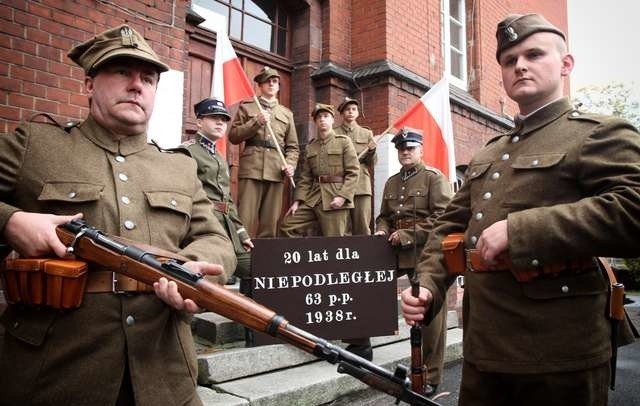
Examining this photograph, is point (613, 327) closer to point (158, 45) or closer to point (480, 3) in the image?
point (158, 45)

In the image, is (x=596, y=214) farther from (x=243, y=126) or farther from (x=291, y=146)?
(x=291, y=146)

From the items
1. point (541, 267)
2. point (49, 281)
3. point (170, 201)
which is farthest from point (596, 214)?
point (49, 281)

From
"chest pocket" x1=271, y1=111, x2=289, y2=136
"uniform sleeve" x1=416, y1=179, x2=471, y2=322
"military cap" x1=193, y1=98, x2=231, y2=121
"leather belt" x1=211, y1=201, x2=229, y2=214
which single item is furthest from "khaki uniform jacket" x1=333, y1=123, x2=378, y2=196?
"uniform sleeve" x1=416, y1=179, x2=471, y2=322

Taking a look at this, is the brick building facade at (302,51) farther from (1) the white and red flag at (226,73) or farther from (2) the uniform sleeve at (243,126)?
(2) the uniform sleeve at (243,126)

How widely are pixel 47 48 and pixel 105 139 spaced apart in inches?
Answer: 91.4

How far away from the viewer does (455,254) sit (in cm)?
202

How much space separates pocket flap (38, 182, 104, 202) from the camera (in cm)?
168

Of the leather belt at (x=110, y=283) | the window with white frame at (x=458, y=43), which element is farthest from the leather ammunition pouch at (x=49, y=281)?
the window with white frame at (x=458, y=43)

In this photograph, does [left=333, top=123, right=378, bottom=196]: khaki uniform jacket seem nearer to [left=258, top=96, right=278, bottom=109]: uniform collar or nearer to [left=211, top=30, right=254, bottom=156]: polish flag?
[left=258, top=96, right=278, bottom=109]: uniform collar

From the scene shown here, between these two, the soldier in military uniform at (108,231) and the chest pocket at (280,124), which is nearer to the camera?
the soldier in military uniform at (108,231)

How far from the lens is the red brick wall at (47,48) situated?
3473 mm

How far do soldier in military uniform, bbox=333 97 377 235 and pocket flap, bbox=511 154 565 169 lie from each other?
3894 mm

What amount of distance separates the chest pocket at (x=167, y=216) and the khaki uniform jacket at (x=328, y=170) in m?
3.56

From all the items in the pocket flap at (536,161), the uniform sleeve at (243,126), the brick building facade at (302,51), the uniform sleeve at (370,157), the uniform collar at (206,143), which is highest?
the brick building facade at (302,51)
